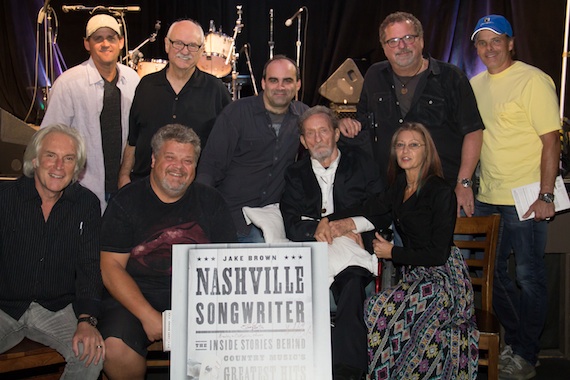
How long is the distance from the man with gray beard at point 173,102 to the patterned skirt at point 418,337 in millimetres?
1477

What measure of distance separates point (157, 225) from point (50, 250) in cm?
45

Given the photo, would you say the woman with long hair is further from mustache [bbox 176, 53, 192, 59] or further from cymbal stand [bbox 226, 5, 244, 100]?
cymbal stand [bbox 226, 5, 244, 100]

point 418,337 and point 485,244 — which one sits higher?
point 485,244

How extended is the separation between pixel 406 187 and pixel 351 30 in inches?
194

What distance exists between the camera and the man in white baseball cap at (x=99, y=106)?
349 cm

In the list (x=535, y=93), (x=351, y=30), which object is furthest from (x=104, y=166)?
(x=351, y=30)

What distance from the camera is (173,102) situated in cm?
341

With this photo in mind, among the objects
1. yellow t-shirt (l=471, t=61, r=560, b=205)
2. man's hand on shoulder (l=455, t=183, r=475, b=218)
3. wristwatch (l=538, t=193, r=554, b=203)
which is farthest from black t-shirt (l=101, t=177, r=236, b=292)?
wristwatch (l=538, t=193, r=554, b=203)

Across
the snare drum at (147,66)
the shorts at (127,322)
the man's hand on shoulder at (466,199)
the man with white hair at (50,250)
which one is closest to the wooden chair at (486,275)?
the man's hand on shoulder at (466,199)

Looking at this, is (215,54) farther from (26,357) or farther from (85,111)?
(26,357)

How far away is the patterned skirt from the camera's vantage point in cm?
256

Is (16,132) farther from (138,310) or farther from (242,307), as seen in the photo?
(242,307)

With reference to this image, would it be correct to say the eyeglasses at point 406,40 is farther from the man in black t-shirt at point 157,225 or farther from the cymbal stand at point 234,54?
the cymbal stand at point 234,54

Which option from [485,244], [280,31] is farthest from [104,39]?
[280,31]
